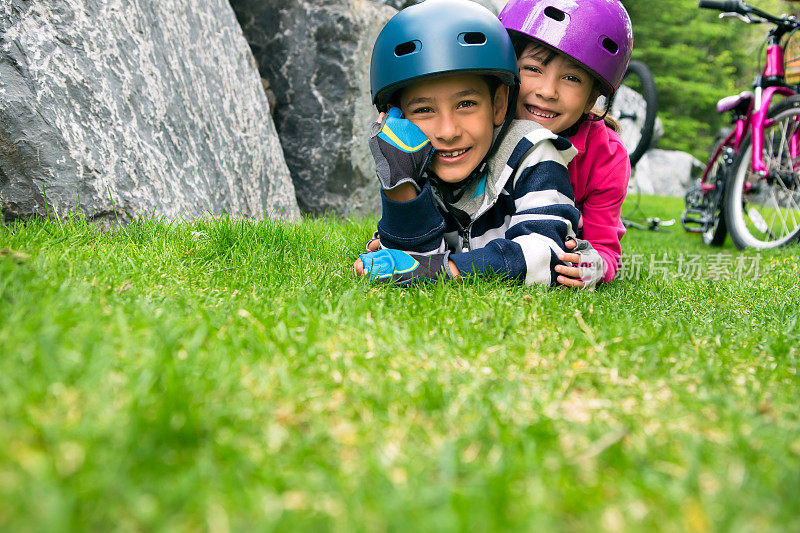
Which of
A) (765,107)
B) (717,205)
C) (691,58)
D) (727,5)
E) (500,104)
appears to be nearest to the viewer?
(500,104)

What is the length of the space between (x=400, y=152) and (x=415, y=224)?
0.34 m

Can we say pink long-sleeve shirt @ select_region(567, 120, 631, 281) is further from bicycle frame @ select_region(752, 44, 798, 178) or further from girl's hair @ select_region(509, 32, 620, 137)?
bicycle frame @ select_region(752, 44, 798, 178)

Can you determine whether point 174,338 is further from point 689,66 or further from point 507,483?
point 689,66

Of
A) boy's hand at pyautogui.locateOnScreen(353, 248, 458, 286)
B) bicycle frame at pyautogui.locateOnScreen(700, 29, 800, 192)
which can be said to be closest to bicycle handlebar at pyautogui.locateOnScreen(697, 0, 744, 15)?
bicycle frame at pyautogui.locateOnScreen(700, 29, 800, 192)

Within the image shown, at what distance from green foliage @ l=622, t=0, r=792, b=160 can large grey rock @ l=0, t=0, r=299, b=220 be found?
2381 cm

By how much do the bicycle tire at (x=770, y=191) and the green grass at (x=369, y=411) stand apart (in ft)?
11.2

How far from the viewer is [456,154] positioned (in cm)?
283

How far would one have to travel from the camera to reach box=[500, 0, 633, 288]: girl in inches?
117

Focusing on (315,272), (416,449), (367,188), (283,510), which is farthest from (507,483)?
(367,188)

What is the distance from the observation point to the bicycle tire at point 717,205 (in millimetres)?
6125

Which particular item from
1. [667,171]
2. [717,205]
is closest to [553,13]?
[717,205]

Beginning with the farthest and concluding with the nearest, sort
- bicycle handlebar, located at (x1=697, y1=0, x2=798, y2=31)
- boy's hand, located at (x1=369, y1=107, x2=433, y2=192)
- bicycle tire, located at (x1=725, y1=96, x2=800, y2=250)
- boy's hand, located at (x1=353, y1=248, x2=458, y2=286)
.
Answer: bicycle handlebar, located at (x1=697, y1=0, x2=798, y2=31)
bicycle tire, located at (x1=725, y1=96, x2=800, y2=250)
boy's hand, located at (x1=369, y1=107, x2=433, y2=192)
boy's hand, located at (x1=353, y1=248, x2=458, y2=286)

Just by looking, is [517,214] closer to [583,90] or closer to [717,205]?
[583,90]

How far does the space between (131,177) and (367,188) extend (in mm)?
2964
